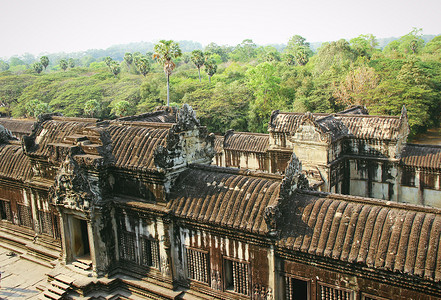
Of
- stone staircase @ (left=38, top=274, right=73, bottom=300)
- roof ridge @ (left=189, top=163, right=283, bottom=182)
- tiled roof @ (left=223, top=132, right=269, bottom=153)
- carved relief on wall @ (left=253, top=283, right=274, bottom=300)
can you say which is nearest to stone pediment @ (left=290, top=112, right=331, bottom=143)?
tiled roof @ (left=223, top=132, right=269, bottom=153)

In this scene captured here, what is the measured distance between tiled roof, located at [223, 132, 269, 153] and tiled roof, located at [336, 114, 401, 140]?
271 inches

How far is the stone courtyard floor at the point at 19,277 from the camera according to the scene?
15.2 meters

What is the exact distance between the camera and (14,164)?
18734 mm

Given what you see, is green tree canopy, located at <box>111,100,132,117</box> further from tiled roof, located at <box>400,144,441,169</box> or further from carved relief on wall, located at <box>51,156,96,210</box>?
carved relief on wall, located at <box>51,156,96,210</box>

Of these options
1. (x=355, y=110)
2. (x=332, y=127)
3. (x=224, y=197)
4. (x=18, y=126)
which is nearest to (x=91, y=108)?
(x=18, y=126)

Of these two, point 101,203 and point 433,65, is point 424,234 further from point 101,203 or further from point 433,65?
point 433,65

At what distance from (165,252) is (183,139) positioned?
3.98 metres

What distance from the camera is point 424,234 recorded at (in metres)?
9.05

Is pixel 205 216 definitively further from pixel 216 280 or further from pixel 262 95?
pixel 262 95

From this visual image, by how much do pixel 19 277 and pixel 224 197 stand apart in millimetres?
10333

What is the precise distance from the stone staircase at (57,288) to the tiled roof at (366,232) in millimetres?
8355

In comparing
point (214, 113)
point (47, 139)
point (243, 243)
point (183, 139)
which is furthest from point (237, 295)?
point (214, 113)

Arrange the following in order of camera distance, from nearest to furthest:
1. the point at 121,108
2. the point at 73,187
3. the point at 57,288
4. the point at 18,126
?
the point at 73,187, the point at 57,288, the point at 18,126, the point at 121,108

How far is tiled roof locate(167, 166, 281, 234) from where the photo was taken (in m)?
11.4
